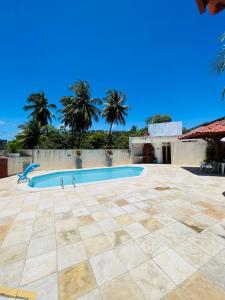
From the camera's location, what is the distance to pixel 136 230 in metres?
3.29

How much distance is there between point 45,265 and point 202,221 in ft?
11.7

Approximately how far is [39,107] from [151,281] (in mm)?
27553

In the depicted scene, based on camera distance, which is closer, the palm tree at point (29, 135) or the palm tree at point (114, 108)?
the palm tree at point (29, 135)

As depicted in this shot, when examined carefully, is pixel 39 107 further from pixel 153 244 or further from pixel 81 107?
pixel 153 244

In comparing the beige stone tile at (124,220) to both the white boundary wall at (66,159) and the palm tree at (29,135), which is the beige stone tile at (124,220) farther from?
the palm tree at (29,135)

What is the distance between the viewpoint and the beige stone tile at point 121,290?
180 cm

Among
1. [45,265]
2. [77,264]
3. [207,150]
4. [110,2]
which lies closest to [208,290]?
[77,264]

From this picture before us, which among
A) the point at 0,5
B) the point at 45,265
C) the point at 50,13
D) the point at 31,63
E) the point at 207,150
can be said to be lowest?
the point at 45,265

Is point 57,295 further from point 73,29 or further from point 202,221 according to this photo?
point 73,29

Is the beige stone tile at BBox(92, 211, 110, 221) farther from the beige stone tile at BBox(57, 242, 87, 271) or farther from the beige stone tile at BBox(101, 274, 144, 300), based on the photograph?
the beige stone tile at BBox(101, 274, 144, 300)

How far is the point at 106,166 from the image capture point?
16375 mm

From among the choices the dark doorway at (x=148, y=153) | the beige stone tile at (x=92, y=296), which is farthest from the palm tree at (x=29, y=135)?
the beige stone tile at (x=92, y=296)

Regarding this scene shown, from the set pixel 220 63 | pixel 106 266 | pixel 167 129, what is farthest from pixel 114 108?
pixel 106 266

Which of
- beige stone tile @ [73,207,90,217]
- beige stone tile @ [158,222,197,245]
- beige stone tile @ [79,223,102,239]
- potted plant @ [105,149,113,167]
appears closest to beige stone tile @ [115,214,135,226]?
beige stone tile @ [79,223,102,239]
